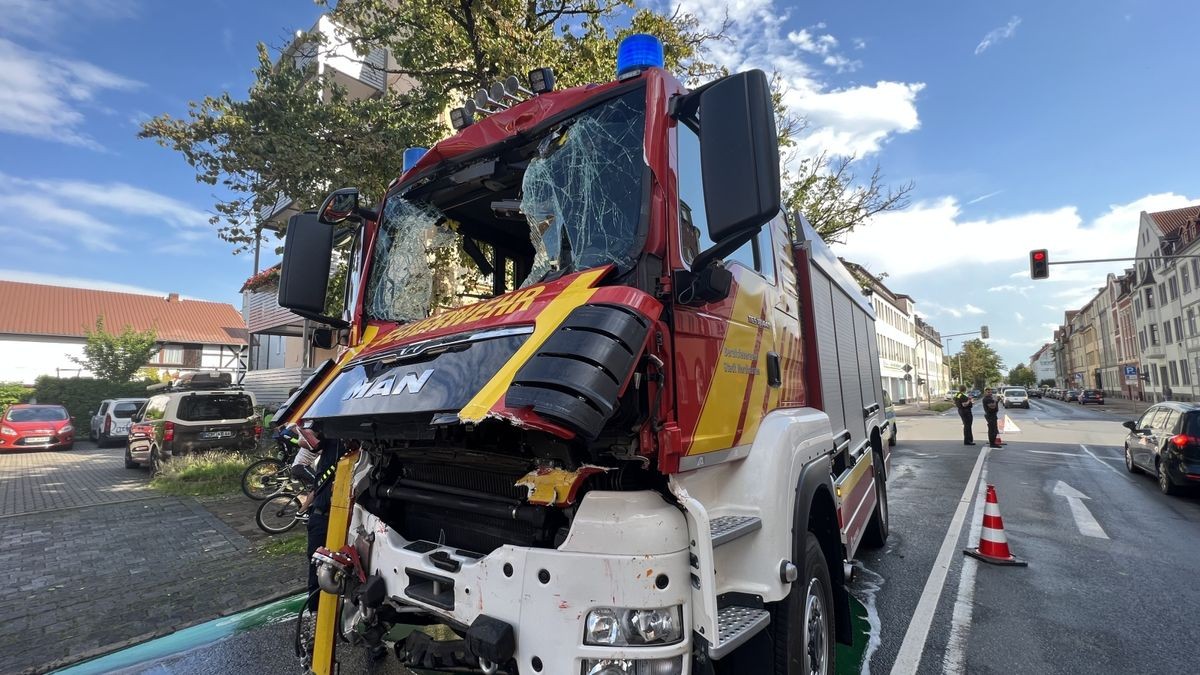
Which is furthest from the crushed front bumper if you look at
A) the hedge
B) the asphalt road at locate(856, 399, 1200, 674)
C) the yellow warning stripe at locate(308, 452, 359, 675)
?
the hedge

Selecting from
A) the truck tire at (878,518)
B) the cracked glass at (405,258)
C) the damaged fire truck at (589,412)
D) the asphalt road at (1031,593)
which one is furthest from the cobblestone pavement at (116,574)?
the truck tire at (878,518)

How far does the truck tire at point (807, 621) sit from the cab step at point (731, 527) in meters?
0.40

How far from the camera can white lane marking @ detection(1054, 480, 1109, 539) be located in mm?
6805

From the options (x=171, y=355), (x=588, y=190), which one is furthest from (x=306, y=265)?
(x=171, y=355)

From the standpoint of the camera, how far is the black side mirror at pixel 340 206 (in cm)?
340

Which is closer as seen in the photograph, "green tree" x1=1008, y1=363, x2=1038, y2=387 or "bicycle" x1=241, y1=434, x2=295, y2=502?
"bicycle" x1=241, y1=434, x2=295, y2=502

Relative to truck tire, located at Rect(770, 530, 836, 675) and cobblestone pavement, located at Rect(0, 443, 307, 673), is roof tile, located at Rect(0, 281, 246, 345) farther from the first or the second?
truck tire, located at Rect(770, 530, 836, 675)

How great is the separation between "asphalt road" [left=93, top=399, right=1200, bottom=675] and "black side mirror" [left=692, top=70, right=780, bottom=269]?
10.5 feet

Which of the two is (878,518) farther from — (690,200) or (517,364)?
(517,364)

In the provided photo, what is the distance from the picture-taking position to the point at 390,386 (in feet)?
6.79

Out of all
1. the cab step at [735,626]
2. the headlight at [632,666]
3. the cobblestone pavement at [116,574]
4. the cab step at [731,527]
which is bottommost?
A: the cobblestone pavement at [116,574]

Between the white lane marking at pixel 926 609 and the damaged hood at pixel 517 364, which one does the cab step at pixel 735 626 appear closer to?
the damaged hood at pixel 517 364

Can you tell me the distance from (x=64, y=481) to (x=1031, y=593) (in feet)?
56.4

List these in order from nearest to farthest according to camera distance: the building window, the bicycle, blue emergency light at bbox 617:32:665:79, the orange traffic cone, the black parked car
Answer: blue emergency light at bbox 617:32:665:79 → the orange traffic cone → the black parked car → the bicycle → the building window
